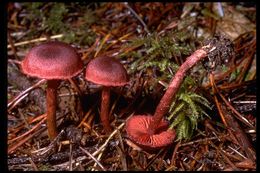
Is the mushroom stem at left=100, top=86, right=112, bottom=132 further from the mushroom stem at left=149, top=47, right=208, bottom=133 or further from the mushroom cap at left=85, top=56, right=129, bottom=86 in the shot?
the mushroom stem at left=149, top=47, right=208, bottom=133

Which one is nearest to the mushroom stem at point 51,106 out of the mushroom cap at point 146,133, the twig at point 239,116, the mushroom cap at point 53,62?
the mushroom cap at point 53,62

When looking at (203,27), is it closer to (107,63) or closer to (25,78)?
(107,63)

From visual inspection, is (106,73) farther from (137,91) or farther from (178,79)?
(137,91)

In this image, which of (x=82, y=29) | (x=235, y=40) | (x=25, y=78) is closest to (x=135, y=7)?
(x=82, y=29)

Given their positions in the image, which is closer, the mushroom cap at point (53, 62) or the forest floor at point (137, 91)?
the mushroom cap at point (53, 62)

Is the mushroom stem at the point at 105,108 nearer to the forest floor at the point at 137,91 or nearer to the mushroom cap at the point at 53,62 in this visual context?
the forest floor at the point at 137,91

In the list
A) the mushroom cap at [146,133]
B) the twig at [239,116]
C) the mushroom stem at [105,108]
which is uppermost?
the mushroom stem at [105,108]

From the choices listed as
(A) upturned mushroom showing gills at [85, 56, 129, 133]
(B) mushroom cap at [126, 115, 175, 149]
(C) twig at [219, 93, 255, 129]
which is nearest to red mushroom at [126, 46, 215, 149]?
(B) mushroom cap at [126, 115, 175, 149]
